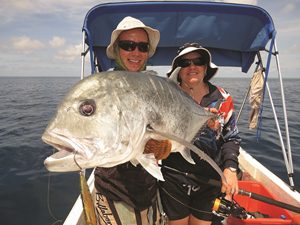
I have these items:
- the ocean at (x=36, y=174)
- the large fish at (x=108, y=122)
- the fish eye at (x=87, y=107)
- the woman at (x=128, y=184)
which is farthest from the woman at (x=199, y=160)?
the ocean at (x=36, y=174)

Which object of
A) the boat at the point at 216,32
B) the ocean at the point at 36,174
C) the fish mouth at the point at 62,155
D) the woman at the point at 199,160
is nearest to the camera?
the fish mouth at the point at 62,155

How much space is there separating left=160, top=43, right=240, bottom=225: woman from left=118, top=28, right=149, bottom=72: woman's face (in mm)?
554

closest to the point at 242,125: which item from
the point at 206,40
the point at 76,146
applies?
the point at 206,40

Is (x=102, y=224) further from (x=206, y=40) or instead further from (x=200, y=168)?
(x=206, y=40)

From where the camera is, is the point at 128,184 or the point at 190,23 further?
the point at 190,23

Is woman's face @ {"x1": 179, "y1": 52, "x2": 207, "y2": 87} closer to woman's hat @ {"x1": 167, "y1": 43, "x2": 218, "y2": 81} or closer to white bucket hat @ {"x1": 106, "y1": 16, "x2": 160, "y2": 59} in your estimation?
woman's hat @ {"x1": 167, "y1": 43, "x2": 218, "y2": 81}

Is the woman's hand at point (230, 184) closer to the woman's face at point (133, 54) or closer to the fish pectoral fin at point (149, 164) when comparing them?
the fish pectoral fin at point (149, 164)

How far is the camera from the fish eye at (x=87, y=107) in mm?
1635

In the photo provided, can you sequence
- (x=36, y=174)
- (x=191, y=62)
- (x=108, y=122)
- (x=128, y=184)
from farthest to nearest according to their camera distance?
(x=36, y=174) → (x=191, y=62) → (x=128, y=184) → (x=108, y=122)

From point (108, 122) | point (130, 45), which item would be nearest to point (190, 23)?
point (130, 45)

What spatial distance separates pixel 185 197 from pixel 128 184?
1045 mm

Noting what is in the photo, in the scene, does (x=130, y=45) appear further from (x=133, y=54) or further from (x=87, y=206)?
(x=87, y=206)

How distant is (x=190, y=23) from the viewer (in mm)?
4891

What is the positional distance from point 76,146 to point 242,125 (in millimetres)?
13312
